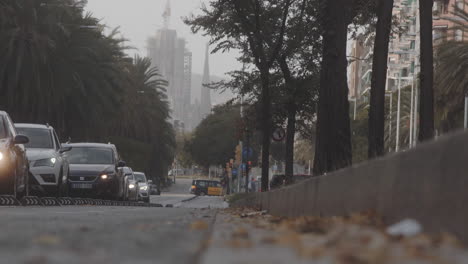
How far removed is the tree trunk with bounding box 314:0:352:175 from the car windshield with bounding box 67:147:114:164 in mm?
12796

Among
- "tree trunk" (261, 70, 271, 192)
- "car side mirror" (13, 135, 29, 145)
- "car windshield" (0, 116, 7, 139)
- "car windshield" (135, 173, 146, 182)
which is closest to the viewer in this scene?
"car side mirror" (13, 135, 29, 145)

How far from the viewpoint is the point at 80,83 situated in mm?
57812

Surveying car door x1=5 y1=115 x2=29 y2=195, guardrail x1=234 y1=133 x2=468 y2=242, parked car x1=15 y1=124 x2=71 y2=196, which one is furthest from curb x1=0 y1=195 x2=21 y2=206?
guardrail x1=234 y1=133 x2=468 y2=242

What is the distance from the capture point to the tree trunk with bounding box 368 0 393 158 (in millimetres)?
24125

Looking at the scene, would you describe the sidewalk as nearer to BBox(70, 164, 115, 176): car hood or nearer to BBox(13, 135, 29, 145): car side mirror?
BBox(13, 135, 29, 145): car side mirror

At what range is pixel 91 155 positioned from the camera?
34.4 metres

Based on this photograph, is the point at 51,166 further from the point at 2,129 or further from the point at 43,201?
the point at 2,129

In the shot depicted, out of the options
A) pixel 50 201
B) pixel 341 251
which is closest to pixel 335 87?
pixel 50 201

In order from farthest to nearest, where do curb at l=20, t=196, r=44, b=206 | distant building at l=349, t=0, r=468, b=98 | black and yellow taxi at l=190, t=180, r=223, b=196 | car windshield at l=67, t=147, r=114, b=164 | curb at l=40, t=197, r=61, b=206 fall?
black and yellow taxi at l=190, t=180, r=223, b=196, distant building at l=349, t=0, r=468, b=98, car windshield at l=67, t=147, r=114, b=164, curb at l=40, t=197, r=61, b=206, curb at l=20, t=196, r=44, b=206

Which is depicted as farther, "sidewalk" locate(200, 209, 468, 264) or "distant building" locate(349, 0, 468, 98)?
"distant building" locate(349, 0, 468, 98)

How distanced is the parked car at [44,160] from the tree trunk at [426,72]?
328 inches

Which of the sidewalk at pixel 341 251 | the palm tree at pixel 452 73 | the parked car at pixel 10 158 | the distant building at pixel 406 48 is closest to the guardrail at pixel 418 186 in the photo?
the sidewalk at pixel 341 251

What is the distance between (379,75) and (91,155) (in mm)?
12175

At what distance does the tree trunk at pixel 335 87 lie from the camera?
2181 centimetres
